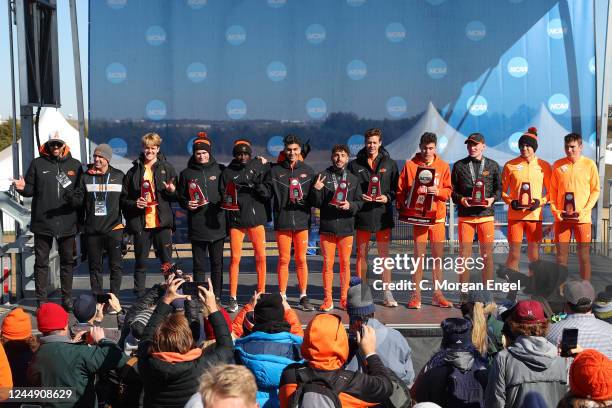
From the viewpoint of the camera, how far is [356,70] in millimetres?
10297

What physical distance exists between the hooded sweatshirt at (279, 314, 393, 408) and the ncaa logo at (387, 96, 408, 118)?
719cm

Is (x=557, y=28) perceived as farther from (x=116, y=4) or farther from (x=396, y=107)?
(x=116, y=4)

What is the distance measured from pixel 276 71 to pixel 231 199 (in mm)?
3474

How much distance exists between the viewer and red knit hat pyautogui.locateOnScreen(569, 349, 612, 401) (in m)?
2.95

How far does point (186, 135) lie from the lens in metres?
10.2

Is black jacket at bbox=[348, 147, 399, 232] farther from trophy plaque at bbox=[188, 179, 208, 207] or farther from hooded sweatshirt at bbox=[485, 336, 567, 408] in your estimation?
hooded sweatshirt at bbox=[485, 336, 567, 408]

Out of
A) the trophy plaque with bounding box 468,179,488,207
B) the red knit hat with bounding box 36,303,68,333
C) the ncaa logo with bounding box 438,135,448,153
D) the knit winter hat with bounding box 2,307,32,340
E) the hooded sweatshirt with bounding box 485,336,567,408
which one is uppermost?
the ncaa logo with bounding box 438,135,448,153

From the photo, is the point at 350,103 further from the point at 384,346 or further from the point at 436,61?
the point at 384,346

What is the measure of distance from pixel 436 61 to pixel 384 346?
6725 millimetres

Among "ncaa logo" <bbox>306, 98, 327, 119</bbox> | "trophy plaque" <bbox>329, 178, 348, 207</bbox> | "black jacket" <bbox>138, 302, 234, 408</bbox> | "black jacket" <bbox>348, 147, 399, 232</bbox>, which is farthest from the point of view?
"ncaa logo" <bbox>306, 98, 327, 119</bbox>

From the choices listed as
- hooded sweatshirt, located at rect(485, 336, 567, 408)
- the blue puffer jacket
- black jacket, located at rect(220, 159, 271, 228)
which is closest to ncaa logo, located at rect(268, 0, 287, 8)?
black jacket, located at rect(220, 159, 271, 228)

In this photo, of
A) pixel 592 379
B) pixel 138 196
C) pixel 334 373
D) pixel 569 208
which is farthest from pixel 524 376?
pixel 138 196

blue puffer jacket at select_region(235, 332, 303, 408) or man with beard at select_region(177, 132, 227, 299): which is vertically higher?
man with beard at select_region(177, 132, 227, 299)

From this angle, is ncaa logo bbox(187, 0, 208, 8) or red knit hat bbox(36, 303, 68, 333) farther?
ncaa logo bbox(187, 0, 208, 8)
